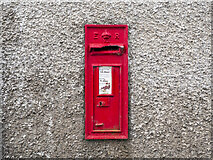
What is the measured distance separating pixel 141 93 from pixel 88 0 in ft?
3.66

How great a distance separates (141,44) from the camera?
1947 mm

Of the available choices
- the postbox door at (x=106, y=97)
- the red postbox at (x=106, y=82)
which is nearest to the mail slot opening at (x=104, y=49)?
the red postbox at (x=106, y=82)

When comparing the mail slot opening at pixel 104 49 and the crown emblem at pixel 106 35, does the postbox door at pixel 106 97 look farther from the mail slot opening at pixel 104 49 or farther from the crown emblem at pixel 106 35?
the crown emblem at pixel 106 35

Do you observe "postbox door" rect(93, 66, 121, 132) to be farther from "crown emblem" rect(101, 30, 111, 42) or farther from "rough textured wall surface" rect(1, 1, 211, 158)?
"crown emblem" rect(101, 30, 111, 42)

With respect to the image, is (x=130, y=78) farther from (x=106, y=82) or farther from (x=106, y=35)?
(x=106, y=35)

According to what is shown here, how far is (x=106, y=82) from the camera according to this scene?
1.84m

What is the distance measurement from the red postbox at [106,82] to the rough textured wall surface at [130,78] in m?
0.10

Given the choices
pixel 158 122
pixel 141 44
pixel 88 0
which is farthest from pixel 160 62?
pixel 88 0

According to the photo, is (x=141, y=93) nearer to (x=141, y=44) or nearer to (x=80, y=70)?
(x=141, y=44)

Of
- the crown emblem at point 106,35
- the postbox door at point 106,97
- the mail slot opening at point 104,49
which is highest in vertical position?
the crown emblem at point 106,35

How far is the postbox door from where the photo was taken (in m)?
1.84

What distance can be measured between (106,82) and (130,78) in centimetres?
27

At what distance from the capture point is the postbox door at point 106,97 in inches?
72.6

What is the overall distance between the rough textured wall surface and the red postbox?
0.32 ft
